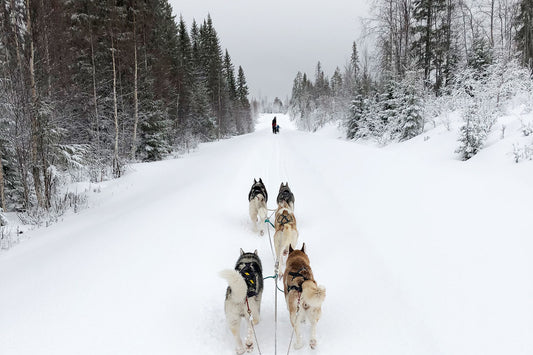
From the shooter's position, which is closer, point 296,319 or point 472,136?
point 296,319

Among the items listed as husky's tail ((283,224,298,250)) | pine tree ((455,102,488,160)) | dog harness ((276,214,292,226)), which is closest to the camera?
husky's tail ((283,224,298,250))

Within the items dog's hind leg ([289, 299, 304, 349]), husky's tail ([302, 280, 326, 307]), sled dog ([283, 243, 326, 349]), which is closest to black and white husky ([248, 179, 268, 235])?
sled dog ([283, 243, 326, 349])

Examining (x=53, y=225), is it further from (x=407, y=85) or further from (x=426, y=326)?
(x=407, y=85)

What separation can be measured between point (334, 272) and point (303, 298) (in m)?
1.76

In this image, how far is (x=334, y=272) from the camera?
4.17 meters

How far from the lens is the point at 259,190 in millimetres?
5980

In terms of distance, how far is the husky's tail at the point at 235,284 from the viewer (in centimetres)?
242

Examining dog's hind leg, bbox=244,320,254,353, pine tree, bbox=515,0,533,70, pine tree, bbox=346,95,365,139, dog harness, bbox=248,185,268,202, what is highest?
pine tree, bbox=515,0,533,70

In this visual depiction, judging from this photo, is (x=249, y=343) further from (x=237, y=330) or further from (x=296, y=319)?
(x=296, y=319)

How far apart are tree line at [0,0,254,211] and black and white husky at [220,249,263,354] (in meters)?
8.45

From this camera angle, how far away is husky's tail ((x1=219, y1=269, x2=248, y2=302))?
242 centimetres

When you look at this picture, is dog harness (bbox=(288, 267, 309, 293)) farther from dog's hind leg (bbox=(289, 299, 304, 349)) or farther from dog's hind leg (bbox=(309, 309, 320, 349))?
dog's hind leg (bbox=(309, 309, 320, 349))

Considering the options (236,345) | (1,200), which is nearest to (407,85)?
(236,345)

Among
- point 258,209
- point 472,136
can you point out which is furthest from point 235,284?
point 472,136
